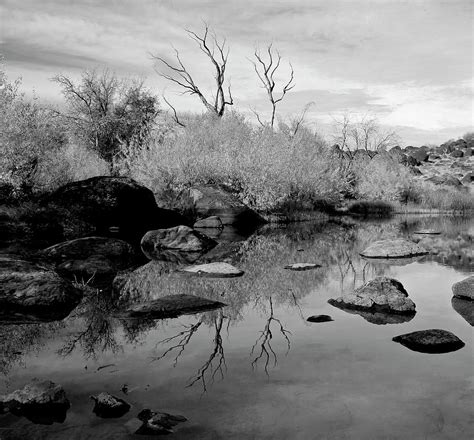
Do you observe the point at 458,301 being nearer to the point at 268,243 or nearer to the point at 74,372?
the point at 74,372

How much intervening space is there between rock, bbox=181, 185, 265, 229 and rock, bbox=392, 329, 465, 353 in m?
18.5

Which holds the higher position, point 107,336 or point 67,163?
point 67,163

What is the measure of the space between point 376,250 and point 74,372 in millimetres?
10892

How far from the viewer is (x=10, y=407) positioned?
4.45 m

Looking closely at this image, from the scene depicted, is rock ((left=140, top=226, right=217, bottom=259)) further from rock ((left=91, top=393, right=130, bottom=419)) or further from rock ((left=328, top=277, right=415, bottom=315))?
rock ((left=91, top=393, right=130, bottom=419))

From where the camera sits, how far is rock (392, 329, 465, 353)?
6.20 m

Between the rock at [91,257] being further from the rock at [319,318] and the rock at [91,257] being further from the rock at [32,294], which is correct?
the rock at [319,318]

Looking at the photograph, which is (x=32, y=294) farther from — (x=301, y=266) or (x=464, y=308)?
(x=464, y=308)

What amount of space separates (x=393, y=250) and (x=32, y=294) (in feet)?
32.8

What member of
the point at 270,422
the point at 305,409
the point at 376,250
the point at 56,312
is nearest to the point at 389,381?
the point at 305,409

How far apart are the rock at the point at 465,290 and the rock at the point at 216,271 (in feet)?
14.3

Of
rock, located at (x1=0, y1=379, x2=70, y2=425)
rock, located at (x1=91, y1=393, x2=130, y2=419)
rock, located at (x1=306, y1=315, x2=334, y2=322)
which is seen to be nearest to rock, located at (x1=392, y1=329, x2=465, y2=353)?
rock, located at (x1=306, y1=315, x2=334, y2=322)

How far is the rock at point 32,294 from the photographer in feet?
25.4

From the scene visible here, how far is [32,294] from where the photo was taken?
26.5 ft
